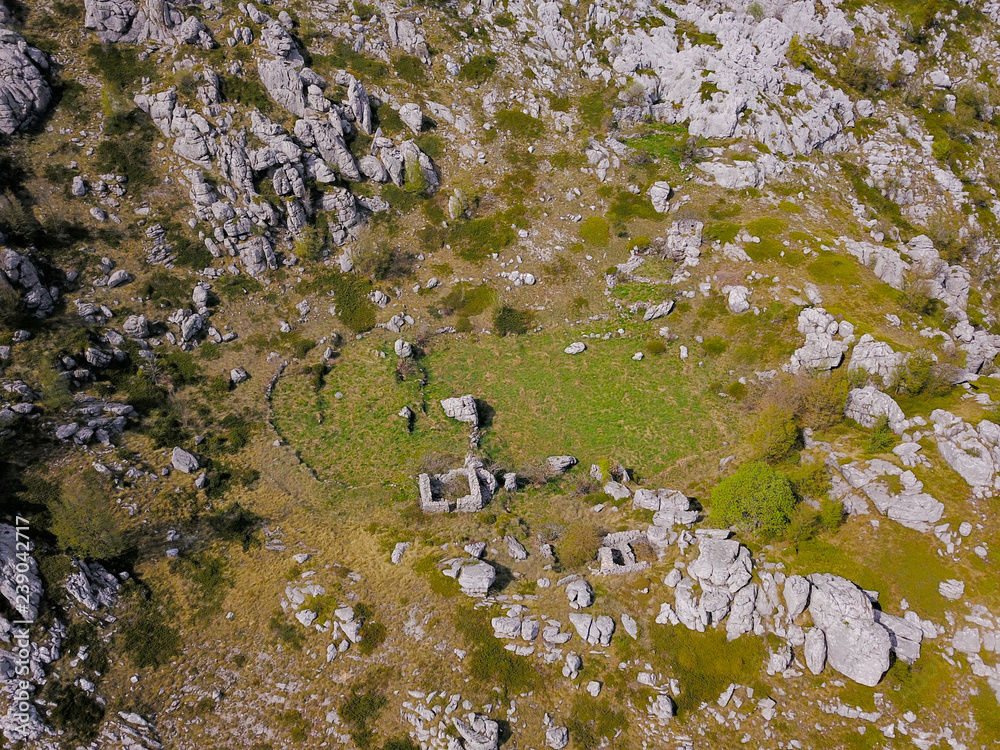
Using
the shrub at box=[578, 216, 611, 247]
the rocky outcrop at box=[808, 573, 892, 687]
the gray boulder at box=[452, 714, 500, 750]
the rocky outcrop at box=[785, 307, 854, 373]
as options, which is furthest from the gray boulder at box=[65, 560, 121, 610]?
the rocky outcrop at box=[785, 307, 854, 373]

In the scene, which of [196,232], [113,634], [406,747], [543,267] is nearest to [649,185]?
[543,267]

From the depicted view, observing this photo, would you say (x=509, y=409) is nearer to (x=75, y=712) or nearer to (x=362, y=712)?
(x=362, y=712)

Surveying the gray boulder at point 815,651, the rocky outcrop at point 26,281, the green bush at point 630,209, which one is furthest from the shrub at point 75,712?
the green bush at point 630,209

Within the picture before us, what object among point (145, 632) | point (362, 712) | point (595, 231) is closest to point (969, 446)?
point (595, 231)

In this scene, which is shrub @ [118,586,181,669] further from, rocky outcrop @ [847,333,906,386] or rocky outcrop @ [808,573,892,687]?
rocky outcrop @ [847,333,906,386]

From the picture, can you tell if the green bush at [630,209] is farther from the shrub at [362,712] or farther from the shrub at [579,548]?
the shrub at [362,712]

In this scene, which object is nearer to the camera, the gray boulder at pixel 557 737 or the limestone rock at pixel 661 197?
the gray boulder at pixel 557 737

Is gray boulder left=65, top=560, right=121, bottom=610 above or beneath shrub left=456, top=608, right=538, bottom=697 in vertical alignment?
beneath
